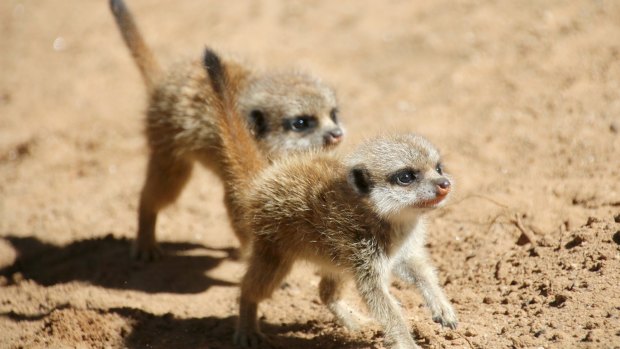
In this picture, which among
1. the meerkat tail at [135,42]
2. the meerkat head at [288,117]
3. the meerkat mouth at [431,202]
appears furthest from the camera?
the meerkat tail at [135,42]

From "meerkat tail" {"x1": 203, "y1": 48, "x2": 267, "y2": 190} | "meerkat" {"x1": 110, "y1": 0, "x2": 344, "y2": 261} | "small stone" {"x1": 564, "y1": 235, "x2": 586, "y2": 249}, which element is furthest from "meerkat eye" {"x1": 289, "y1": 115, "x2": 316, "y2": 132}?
"small stone" {"x1": 564, "y1": 235, "x2": 586, "y2": 249}

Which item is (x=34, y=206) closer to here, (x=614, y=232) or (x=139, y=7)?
(x=139, y=7)

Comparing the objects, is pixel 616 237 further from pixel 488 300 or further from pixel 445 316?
pixel 445 316

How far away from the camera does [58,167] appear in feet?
25.7

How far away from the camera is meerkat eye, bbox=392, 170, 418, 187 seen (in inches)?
168

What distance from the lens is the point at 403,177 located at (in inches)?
168

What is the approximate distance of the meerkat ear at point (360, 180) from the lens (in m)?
4.26

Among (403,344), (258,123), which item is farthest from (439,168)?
(258,123)

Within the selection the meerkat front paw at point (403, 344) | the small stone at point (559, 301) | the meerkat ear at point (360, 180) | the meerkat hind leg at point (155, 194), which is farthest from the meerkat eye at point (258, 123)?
the small stone at point (559, 301)

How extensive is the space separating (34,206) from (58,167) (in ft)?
2.64

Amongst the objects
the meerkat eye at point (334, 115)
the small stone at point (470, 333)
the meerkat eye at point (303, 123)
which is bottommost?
the small stone at point (470, 333)

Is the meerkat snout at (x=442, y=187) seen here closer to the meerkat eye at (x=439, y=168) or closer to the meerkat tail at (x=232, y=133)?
the meerkat eye at (x=439, y=168)

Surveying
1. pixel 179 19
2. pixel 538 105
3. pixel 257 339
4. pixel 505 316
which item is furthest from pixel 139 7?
pixel 505 316

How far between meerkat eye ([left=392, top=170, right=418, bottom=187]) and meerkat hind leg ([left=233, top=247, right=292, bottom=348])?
3.02 ft
